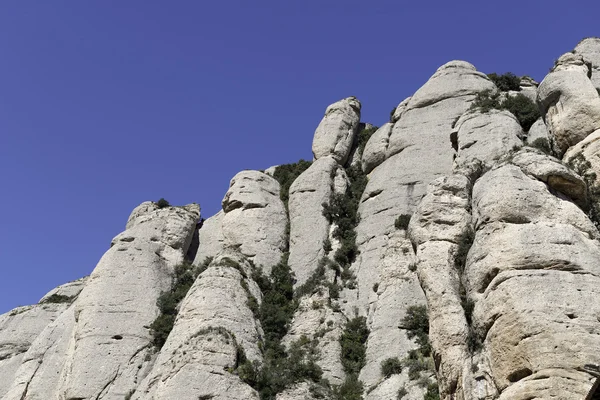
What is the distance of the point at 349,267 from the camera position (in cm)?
3209

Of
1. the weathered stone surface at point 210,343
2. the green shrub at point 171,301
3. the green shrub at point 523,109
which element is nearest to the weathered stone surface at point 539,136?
the green shrub at point 523,109

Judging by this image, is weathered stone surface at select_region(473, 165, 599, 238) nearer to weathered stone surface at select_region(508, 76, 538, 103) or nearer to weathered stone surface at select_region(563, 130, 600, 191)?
weathered stone surface at select_region(563, 130, 600, 191)

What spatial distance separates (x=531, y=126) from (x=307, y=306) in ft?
45.3

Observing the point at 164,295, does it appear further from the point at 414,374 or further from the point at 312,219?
the point at 414,374

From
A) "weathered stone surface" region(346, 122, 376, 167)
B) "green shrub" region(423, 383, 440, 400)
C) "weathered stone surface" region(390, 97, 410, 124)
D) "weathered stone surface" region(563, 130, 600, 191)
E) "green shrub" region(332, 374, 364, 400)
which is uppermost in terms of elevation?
"weathered stone surface" region(390, 97, 410, 124)

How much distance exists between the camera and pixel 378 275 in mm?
29844

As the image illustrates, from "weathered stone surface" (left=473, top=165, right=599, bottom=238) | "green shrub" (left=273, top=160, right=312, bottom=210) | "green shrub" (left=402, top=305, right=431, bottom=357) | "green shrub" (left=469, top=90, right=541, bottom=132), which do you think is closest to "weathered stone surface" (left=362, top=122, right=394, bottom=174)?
"green shrub" (left=273, top=160, right=312, bottom=210)

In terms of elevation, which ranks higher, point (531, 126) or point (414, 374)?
point (531, 126)

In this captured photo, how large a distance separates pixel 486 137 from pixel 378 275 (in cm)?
798

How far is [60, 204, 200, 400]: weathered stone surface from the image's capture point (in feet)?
93.4

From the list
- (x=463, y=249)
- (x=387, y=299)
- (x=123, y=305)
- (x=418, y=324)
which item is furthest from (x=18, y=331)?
(x=463, y=249)

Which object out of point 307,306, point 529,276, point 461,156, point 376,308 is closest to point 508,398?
point 529,276

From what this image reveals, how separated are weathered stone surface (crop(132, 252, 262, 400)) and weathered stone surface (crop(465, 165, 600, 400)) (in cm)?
923

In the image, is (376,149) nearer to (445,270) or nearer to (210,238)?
(210,238)
